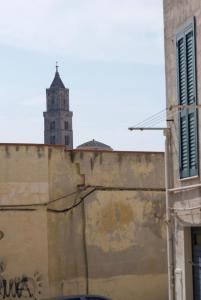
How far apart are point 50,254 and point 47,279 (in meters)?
0.76

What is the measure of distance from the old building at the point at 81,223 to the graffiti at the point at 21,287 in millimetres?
30

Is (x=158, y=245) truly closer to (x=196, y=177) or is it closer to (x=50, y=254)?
(x=50, y=254)

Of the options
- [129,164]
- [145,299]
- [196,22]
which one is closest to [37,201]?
[129,164]

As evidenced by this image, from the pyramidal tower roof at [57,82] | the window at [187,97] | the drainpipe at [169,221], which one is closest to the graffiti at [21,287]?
the drainpipe at [169,221]

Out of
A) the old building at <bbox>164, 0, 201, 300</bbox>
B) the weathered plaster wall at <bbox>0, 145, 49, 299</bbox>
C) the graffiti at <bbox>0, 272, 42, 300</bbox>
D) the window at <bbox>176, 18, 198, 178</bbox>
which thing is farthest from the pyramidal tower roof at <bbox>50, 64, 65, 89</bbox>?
the window at <bbox>176, 18, 198, 178</bbox>

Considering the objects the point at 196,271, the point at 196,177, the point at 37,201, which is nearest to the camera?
the point at 196,177

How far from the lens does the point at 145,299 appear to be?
22219mm

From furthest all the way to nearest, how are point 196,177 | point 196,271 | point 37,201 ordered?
point 37,201, point 196,271, point 196,177

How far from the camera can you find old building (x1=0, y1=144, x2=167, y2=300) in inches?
825

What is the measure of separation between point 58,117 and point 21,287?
105561 millimetres

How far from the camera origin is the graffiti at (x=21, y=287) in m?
20.8

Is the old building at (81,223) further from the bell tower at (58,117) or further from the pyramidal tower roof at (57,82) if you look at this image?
the pyramidal tower roof at (57,82)

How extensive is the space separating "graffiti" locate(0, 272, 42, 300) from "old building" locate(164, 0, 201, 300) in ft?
24.7

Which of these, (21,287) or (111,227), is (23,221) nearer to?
(21,287)
